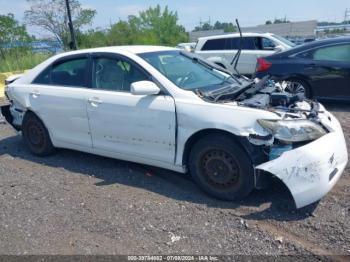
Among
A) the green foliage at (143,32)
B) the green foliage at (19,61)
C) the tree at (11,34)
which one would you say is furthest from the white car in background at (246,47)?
the green foliage at (143,32)

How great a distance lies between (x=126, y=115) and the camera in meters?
4.14

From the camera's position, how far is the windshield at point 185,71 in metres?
4.09

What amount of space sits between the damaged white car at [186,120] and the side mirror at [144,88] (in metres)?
0.01

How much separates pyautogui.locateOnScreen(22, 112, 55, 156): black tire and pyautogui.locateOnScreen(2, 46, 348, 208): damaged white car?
2 centimetres

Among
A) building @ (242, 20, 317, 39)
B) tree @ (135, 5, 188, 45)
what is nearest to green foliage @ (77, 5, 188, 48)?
tree @ (135, 5, 188, 45)

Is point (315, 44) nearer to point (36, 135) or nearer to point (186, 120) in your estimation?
point (186, 120)

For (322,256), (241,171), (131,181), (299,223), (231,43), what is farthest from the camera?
(231,43)

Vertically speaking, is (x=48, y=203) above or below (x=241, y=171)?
below

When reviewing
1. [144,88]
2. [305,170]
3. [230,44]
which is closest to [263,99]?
[305,170]

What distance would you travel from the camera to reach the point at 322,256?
9.23ft

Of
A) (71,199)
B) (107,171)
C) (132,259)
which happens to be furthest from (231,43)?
(132,259)

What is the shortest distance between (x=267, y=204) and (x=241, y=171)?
0.45 meters

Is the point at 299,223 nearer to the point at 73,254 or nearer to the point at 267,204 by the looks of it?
the point at 267,204

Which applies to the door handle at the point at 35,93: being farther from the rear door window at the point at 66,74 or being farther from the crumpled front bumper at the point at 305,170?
the crumpled front bumper at the point at 305,170
